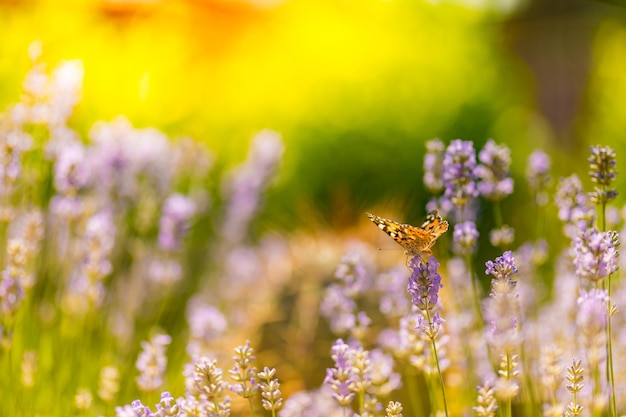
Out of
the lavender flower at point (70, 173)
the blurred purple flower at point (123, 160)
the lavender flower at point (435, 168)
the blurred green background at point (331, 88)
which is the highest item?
the blurred green background at point (331, 88)

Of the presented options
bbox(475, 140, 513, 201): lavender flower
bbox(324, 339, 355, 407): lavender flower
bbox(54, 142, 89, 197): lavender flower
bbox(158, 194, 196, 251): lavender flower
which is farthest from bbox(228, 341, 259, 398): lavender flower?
bbox(158, 194, 196, 251): lavender flower

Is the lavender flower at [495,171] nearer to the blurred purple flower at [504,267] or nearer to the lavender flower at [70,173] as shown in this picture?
the blurred purple flower at [504,267]

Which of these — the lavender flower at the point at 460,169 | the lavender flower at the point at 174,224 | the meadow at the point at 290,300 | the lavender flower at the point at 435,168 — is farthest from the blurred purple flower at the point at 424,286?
the lavender flower at the point at 174,224

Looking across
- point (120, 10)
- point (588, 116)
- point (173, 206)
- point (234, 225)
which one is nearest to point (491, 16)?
point (588, 116)

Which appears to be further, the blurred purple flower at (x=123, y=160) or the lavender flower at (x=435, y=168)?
the blurred purple flower at (x=123, y=160)

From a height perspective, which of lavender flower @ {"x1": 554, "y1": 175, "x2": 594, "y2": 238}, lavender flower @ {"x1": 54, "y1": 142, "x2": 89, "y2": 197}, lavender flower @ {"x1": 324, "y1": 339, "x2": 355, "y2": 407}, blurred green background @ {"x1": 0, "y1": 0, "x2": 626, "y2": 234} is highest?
blurred green background @ {"x1": 0, "y1": 0, "x2": 626, "y2": 234}

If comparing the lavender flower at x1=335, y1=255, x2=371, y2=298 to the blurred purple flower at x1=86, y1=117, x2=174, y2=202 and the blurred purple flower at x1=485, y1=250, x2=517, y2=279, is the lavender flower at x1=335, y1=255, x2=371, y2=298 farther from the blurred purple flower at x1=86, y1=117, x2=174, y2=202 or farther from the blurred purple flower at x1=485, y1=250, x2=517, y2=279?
the blurred purple flower at x1=86, y1=117, x2=174, y2=202

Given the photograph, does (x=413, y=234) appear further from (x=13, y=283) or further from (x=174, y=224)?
(x=174, y=224)
